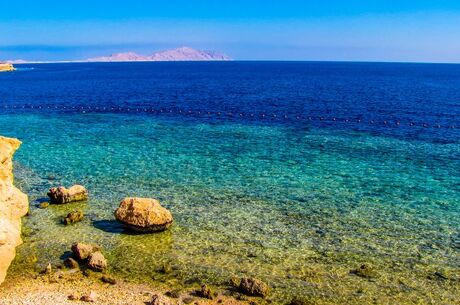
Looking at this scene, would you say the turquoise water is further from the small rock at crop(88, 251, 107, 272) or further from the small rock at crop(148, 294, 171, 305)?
the small rock at crop(148, 294, 171, 305)

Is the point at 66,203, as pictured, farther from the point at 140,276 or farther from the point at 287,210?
the point at 287,210

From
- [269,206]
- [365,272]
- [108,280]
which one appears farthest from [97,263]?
[365,272]

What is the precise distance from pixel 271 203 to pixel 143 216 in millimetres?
10996

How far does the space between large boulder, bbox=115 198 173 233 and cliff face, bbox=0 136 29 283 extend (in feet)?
20.6

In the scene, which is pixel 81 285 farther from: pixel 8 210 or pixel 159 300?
pixel 8 210

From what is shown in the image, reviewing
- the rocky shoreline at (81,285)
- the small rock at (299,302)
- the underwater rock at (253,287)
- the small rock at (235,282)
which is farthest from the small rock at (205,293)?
the small rock at (299,302)

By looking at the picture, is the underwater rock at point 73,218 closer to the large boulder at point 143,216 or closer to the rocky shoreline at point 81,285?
the large boulder at point 143,216

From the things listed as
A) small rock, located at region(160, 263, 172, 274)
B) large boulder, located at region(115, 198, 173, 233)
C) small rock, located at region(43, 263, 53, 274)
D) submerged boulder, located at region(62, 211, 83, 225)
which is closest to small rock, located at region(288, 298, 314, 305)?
small rock, located at region(160, 263, 172, 274)

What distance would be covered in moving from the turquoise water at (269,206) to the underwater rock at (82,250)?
4.85 feet

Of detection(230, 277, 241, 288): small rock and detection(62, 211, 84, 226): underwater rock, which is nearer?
detection(230, 277, 241, 288): small rock

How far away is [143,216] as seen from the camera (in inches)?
1114

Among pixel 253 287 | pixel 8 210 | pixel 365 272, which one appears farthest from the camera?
pixel 8 210

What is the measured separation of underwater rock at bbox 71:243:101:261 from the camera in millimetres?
24247

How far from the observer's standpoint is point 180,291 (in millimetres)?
21656
